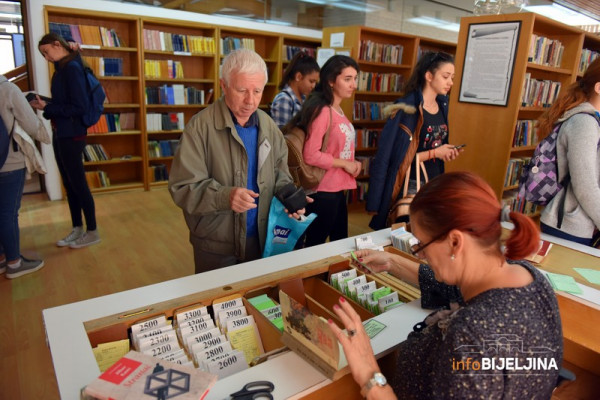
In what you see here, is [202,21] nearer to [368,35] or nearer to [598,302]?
[368,35]

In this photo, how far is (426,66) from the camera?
252 cm

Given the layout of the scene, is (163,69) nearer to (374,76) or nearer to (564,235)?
(374,76)

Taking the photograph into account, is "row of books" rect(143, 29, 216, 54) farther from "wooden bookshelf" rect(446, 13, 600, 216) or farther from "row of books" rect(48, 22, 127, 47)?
"wooden bookshelf" rect(446, 13, 600, 216)

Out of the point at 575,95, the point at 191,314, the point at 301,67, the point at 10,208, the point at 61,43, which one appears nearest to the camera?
the point at 191,314

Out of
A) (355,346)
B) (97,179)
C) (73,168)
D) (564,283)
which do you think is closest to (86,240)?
(73,168)

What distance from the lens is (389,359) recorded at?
47.8 inches

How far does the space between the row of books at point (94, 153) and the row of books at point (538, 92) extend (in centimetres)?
484

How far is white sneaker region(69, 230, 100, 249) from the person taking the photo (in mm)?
3559

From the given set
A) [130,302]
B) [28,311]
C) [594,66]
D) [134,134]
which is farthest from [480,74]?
[134,134]

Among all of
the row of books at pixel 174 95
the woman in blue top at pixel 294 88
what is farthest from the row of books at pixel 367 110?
the woman in blue top at pixel 294 88

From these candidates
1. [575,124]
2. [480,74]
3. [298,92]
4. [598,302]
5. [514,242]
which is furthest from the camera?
[480,74]

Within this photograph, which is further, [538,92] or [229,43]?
[229,43]

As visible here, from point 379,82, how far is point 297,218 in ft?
13.3

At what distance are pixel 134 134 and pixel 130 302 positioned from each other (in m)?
4.72
